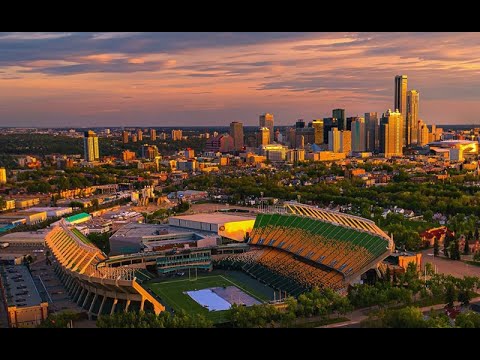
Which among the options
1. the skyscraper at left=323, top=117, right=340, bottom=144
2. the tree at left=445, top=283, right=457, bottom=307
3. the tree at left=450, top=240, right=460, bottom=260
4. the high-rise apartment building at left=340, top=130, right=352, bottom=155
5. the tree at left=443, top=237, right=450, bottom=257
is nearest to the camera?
Answer: the tree at left=445, top=283, right=457, bottom=307

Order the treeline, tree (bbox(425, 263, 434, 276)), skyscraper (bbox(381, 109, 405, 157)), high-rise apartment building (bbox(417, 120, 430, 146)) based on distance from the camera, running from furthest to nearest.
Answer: high-rise apartment building (bbox(417, 120, 430, 146))
skyscraper (bbox(381, 109, 405, 157))
tree (bbox(425, 263, 434, 276))
the treeline

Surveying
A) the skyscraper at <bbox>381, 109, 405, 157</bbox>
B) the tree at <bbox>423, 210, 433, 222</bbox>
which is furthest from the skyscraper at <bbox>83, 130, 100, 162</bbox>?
A: the tree at <bbox>423, 210, 433, 222</bbox>

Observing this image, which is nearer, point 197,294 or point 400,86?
point 197,294

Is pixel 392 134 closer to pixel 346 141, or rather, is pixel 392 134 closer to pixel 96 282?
pixel 346 141

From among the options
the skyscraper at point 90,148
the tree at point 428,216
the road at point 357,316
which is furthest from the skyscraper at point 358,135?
the road at point 357,316

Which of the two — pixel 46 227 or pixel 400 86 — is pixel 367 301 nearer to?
pixel 46 227

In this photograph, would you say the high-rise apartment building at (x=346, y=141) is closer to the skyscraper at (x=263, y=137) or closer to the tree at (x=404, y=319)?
the skyscraper at (x=263, y=137)

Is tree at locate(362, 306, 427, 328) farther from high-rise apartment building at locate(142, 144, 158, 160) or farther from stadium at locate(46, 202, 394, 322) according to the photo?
high-rise apartment building at locate(142, 144, 158, 160)

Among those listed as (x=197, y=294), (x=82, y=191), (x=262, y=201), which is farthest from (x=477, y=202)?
(x=82, y=191)
